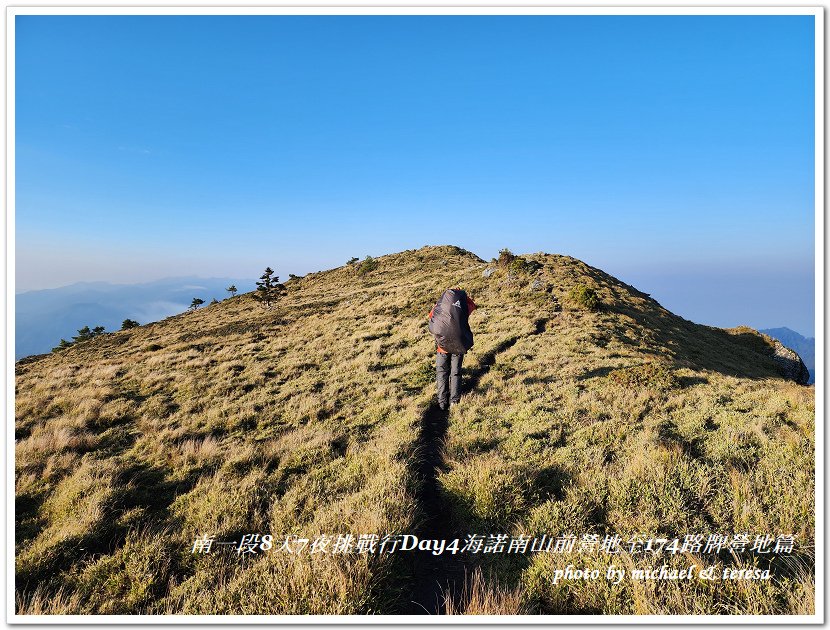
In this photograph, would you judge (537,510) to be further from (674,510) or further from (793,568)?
(793,568)

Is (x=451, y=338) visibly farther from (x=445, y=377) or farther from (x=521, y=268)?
(x=521, y=268)

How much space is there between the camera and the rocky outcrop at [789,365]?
24984 mm

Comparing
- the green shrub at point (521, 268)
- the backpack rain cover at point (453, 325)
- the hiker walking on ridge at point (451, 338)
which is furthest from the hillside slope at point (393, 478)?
the green shrub at point (521, 268)

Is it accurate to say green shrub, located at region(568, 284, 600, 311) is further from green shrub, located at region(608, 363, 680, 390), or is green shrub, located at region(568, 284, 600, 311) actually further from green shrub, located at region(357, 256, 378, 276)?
green shrub, located at region(357, 256, 378, 276)

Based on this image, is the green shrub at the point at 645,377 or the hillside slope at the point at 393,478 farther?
the green shrub at the point at 645,377

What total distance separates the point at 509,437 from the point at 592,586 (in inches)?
136

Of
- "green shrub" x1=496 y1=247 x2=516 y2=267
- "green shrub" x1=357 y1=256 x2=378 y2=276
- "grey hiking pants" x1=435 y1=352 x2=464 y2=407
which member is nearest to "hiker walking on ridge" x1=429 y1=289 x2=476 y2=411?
"grey hiking pants" x1=435 y1=352 x2=464 y2=407

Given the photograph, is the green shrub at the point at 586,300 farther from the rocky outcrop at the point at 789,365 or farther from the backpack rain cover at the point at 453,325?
the backpack rain cover at the point at 453,325

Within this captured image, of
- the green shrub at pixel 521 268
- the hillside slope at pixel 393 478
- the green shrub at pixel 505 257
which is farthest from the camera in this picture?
the green shrub at pixel 505 257

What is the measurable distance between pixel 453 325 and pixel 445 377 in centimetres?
141

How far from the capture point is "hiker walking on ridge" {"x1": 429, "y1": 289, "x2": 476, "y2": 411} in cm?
830

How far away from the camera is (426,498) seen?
15.8 ft

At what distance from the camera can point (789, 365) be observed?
25.7 metres

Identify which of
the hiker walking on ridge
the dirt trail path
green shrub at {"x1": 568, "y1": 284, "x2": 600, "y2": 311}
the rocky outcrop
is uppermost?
green shrub at {"x1": 568, "y1": 284, "x2": 600, "y2": 311}
